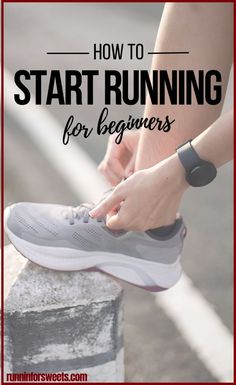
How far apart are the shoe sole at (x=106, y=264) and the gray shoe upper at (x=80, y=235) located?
0.07ft

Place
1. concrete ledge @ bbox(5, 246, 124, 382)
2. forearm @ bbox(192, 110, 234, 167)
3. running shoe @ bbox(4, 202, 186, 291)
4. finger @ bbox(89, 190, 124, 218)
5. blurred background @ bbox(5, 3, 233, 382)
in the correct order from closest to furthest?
concrete ledge @ bbox(5, 246, 124, 382), forearm @ bbox(192, 110, 234, 167), finger @ bbox(89, 190, 124, 218), running shoe @ bbox(4, 202, 186, 291), blurred background @ bbox(5, 3, 233, 382)

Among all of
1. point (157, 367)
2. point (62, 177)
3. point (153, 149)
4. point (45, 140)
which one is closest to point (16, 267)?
point (153, 149)

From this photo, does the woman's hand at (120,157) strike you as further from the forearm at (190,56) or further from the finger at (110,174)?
the forearm at (190,56)

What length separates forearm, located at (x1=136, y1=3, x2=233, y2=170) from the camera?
8.67 feet

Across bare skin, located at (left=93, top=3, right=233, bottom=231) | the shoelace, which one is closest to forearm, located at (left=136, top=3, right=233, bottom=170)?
bare skin, located at (left=93, top=3, right=233, bottom=231)

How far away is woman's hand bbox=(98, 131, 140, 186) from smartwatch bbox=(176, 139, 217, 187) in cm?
47

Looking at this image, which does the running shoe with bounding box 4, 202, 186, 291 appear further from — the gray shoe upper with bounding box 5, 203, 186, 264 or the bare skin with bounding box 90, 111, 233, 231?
the bare skin with bounding box 90, 111, 233, 231

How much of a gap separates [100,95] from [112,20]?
2315 millimetres

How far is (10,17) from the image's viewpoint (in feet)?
28.7

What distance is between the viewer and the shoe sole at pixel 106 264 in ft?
8.47

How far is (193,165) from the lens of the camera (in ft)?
8.40

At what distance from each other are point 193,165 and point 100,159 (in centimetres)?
290

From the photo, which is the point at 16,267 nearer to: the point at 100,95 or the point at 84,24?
the point at 100,95

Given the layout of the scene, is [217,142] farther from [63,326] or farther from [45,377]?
[45,377]
